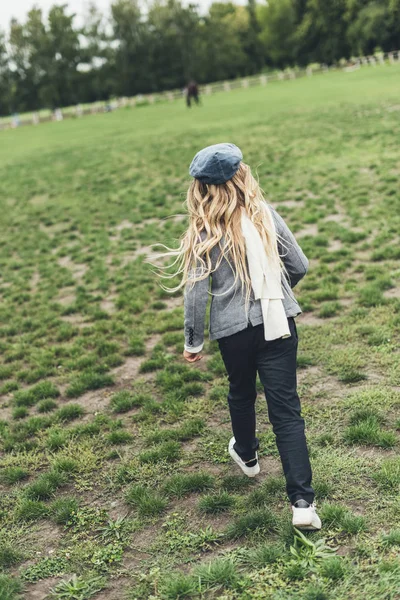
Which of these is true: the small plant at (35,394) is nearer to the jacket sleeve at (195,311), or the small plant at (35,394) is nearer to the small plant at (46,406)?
the small plant at (46,406)

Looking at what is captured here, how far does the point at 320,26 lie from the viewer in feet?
220

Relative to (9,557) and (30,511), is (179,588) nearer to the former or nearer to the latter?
(9,557)

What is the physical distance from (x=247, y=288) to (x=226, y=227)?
36cm

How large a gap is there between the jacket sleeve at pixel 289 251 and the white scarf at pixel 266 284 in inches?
7.7

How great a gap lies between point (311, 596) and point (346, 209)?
822 centimetres

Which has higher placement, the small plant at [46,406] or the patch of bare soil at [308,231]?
the patch of bare soil at [308,231]

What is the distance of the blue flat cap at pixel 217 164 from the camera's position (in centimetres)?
339

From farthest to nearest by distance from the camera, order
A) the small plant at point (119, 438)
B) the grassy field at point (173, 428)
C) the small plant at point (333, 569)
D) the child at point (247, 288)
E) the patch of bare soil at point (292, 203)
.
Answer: the patch of bare soil at point (292, 203)
the small plant at point (119, 438)
the child at point (247, 288)
the grassy field at point (173, 428)
the small plant at point (333, 569)

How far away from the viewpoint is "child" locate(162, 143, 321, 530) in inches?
134

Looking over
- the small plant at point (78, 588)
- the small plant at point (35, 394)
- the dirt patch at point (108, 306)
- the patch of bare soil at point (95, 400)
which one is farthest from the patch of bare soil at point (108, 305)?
the small plant at point (78, 588)

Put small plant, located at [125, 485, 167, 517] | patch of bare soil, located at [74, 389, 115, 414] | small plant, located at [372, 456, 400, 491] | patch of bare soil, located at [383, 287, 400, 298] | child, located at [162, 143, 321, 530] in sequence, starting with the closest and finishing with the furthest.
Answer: child, located at [162, 143, 321, 530] < small plant, located at [372, 456, 400, 491] < small plant, located at [125, 485, 167, 517] < patch of bare soil, located at [74, 389, 115, 414] < patch of bare soil, located at [383, 287, 400, 298]

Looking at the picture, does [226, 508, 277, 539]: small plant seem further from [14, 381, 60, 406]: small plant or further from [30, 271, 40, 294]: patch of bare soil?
[30, 271, 40, 294]: patch of bare soil

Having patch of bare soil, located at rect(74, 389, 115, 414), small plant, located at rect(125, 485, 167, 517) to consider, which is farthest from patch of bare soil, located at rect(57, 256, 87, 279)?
small plant, located at rect(125, 485, 167, 517)

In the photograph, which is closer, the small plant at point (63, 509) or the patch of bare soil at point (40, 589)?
the patch of bare soil at point (40, 589)
